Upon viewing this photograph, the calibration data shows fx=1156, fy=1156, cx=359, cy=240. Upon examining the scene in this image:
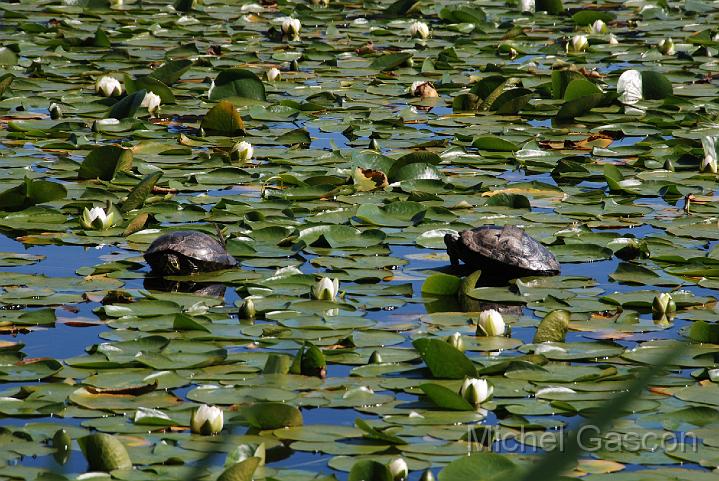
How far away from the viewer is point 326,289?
12.8ft

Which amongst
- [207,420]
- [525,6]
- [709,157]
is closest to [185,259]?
[207,420]

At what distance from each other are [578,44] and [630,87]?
193cm

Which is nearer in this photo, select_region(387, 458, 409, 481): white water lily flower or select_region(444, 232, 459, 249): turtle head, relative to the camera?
select_region(387, 458, 409, 481): white water lily flower

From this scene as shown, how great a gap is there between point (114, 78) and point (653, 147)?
3.45 meters

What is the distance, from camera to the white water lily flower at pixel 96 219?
15.5 feet

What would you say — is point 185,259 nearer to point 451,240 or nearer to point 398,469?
point 451,240

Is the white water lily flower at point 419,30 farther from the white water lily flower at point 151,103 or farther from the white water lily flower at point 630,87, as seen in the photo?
the white water lily flower at point 151,103

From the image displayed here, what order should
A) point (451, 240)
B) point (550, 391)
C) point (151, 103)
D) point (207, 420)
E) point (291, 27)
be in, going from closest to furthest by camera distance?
point (207, 420), point (550, 391), point (451, 240), point (151, 103), point (291, 27)

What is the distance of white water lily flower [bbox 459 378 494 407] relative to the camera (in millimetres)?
3014

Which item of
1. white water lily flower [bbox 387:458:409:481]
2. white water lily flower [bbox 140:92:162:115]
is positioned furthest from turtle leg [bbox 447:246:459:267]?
white water lily flower [bbox 140:92:162:115]

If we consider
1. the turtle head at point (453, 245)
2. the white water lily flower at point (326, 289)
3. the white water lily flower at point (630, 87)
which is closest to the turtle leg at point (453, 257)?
the turtle head at point (453, 245)

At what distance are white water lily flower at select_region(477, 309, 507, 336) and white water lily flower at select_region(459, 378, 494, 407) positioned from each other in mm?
569

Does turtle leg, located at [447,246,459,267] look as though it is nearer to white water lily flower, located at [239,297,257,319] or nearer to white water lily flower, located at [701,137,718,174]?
white water lily flower, located at [239,297,257,319]

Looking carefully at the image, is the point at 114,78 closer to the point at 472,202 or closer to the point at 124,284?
the point at 472,202
